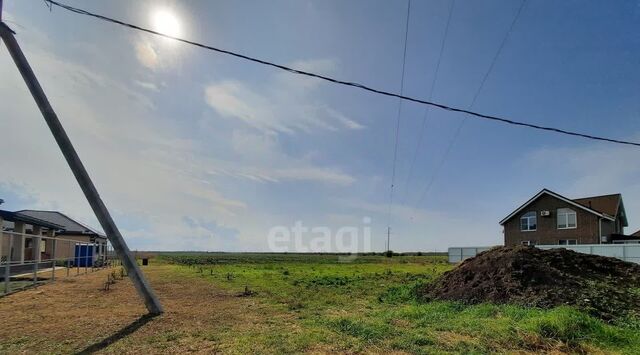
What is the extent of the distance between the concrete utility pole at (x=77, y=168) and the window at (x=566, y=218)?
114 feet

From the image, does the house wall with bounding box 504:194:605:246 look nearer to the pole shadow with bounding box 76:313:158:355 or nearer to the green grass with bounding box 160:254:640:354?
the green grass with bounding box 160:254:640:354

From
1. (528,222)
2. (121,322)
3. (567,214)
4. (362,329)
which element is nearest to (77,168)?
(121,322)

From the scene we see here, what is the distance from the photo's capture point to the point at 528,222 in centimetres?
3822

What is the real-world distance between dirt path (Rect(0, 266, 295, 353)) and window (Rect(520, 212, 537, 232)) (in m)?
32.0

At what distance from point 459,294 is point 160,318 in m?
8.42

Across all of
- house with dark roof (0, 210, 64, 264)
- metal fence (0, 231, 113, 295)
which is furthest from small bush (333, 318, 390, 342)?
metal fence (0, 231, 113, 295)

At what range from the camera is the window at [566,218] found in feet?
115

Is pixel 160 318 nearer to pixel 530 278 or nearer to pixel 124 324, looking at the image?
pixel 124 324

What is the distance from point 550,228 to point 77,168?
1449 inches

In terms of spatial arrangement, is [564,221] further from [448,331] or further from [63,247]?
[63,247]

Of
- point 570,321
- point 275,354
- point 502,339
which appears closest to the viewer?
point 275,354

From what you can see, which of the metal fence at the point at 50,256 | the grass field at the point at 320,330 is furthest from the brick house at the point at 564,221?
the metal fence at the point at 50,256

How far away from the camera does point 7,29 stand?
908 cm

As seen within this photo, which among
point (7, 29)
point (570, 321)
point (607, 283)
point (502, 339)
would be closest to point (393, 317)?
point (502, 339)
